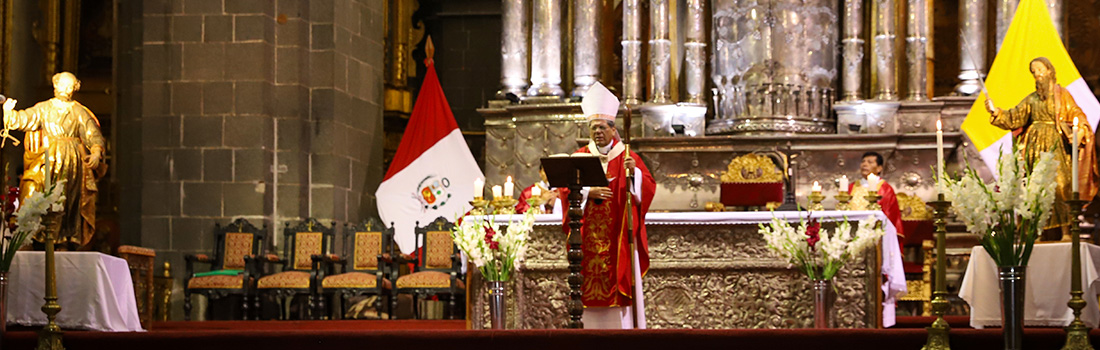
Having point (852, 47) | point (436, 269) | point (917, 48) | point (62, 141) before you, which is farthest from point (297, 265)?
point (917, 48)

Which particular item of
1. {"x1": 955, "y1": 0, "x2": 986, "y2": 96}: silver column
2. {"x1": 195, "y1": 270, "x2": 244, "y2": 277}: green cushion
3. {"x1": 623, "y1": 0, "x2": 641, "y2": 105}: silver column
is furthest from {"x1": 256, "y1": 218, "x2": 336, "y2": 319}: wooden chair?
{"x1": 955, "y1": 0, "x2": 986, "y2": 96}: silver column

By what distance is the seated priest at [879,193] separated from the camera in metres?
11.0

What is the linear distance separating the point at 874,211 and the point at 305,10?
6442mm

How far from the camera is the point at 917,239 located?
1189 centimetres

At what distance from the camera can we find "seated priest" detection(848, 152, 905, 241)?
36.2 ft

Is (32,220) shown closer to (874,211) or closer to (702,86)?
(874,211)

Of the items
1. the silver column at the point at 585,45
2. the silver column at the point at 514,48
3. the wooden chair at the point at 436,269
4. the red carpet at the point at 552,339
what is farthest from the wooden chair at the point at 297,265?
the red carpet at the point at 552,339

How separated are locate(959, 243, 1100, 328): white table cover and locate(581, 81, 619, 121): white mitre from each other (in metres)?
2.22

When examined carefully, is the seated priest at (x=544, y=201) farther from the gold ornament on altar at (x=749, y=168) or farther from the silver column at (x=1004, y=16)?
the silver column at (x=1004, y=16)

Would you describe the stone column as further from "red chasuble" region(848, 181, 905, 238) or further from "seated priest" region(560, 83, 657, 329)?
"seated priest" region(560, 83, 657, 329)

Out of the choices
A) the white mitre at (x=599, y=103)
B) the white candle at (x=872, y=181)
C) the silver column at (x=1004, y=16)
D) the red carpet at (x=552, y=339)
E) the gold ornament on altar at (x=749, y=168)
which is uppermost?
the silver column at (x=1004, y=16)

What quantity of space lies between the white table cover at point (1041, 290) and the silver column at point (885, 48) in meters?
4.81

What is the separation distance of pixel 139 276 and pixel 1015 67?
7321 millimetres

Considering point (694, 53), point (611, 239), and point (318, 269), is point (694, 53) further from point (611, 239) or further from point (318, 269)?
point (611, 239)
